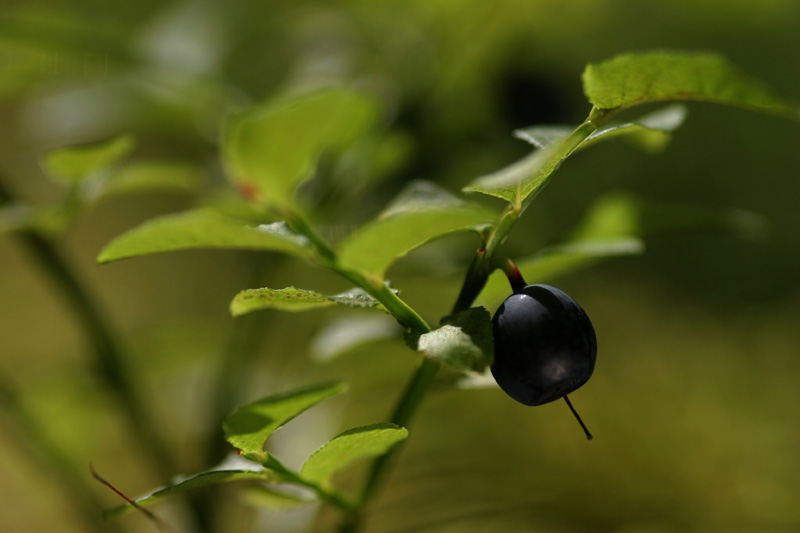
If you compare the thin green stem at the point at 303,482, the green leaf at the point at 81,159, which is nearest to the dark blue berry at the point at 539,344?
the thin green stem at the point at 303,482

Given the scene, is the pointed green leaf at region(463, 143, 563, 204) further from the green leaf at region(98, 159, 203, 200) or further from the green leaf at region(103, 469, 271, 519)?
the green leaf at region(98, 159, 203, 200)

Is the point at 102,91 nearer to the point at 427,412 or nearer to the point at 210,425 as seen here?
the point at 210,425

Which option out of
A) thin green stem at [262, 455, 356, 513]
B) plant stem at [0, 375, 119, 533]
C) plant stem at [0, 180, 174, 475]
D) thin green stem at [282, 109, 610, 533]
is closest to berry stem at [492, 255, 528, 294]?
thin green stem at [282, 109, 610, 533]

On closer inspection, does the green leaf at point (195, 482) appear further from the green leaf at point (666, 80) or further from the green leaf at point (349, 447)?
the green leaf at point (666, 80)

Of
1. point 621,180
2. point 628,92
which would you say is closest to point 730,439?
point 621,180

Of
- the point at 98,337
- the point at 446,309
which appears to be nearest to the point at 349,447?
the point at 98,337

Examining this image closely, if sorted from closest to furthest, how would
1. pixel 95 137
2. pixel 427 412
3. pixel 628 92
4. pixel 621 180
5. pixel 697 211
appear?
1. pixel 628 92
2. pixel 697 211
3. pixel 95 137
4. pixel 427 412
5. pixel 621 180
